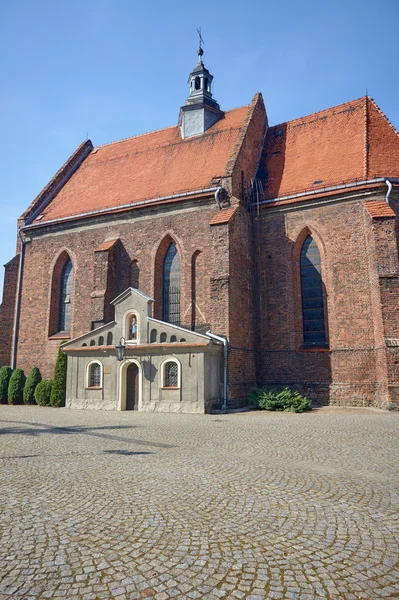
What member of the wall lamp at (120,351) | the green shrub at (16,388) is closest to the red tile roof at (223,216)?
the wall lamp at (120,351)

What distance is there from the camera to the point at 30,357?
21.0 m

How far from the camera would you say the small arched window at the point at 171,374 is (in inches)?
567

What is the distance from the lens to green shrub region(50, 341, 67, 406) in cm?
1694

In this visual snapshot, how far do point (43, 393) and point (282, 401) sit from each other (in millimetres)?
10339

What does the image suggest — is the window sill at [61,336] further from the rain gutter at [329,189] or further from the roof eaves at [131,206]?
the rain gutter at [329,189]

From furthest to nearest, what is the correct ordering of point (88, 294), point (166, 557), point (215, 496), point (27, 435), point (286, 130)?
1. point (286, 130)
2. point (88, 294)
3. point (27, 435)
4. point (215, 496)
5. point (166, 557)

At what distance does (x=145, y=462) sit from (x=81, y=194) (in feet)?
64.3

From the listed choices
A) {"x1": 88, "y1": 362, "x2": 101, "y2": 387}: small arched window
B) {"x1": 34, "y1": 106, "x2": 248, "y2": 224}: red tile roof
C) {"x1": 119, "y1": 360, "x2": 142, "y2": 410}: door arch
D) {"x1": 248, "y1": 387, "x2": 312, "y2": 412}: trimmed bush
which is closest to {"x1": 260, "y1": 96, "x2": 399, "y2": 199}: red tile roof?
{"x1": 34, "y1": 106, "x2": 248, "y2": 224}: red tile roof

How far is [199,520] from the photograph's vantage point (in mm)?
3873

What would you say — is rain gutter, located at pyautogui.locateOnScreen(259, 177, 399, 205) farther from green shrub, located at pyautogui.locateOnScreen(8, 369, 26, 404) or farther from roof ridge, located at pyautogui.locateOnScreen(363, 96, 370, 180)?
green shrub, located at pyautogui.locateOnScreen(8, 369, 26, 404)

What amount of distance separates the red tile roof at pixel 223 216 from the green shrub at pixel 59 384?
8.68 meters

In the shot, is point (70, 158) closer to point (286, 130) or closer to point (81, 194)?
point (81, 194)

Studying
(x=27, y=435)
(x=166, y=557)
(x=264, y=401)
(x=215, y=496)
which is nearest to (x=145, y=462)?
(x=215, y=496)

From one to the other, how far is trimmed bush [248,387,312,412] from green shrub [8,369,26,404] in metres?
11.2
